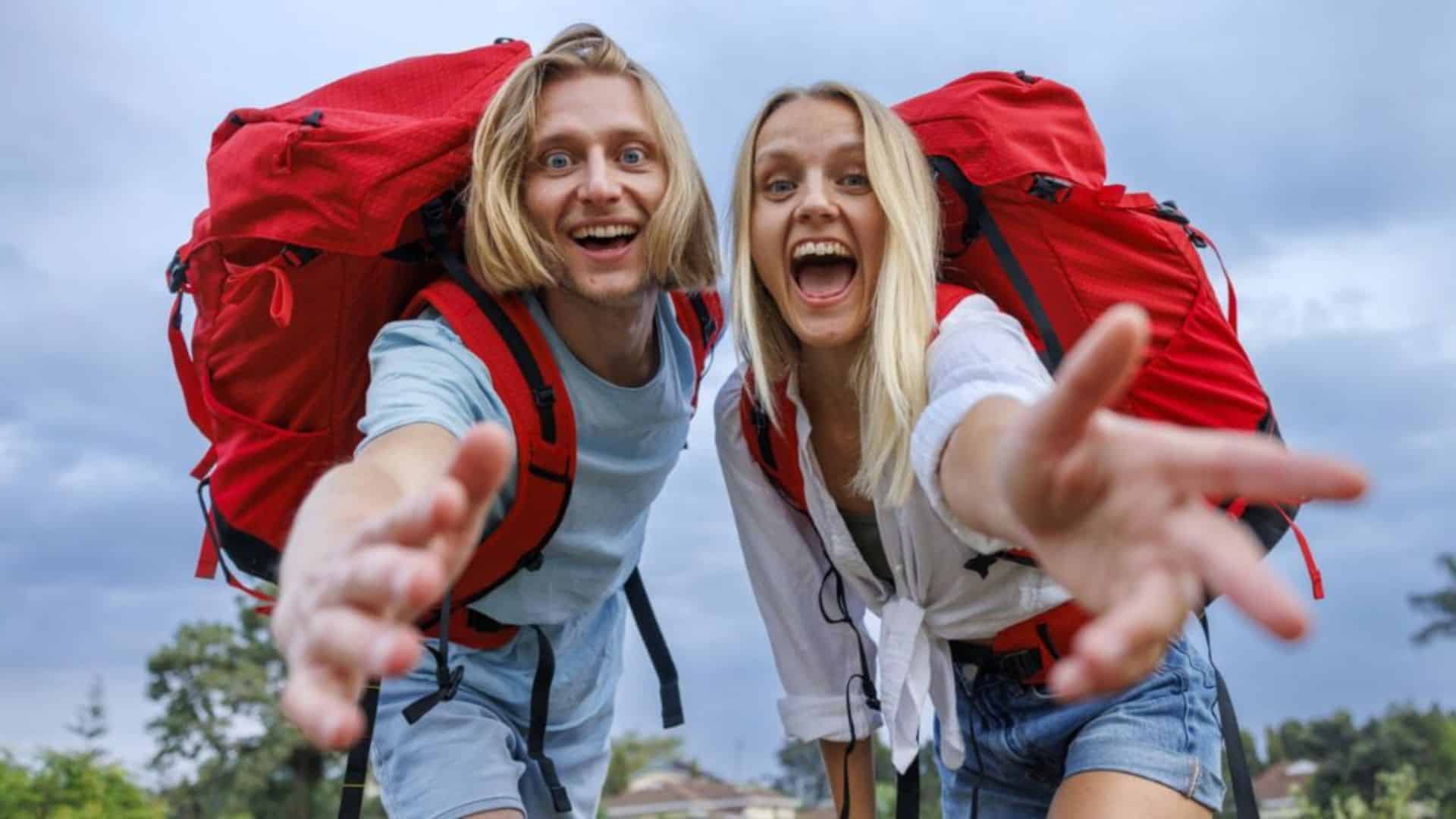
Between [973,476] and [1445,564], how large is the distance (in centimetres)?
4287

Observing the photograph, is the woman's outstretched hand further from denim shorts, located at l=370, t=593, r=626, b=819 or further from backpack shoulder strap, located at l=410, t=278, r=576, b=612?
denim shorts, located at l=370, t=593, r=626, b=819

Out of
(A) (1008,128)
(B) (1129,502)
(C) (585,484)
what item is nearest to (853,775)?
(C) (585,484)

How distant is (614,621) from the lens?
4.55 m

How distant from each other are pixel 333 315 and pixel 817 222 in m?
1.25

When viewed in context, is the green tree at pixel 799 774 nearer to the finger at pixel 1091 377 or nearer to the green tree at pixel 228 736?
the green tree at pixel 228 736

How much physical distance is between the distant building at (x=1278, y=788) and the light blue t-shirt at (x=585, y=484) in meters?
40.0

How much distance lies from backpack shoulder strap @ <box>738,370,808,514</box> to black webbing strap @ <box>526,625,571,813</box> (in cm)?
78

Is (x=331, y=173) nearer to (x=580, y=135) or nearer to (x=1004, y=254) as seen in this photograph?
(x=580, y=135)

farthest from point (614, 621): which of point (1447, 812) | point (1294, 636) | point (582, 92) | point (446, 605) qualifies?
point (1447, 812)

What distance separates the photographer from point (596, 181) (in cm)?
381

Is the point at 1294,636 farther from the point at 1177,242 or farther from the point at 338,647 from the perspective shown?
the point at 1177,242

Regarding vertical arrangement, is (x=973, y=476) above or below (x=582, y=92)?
below

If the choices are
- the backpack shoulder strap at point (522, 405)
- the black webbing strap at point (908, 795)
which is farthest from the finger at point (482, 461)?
the black webbing strap at point (908, 795)

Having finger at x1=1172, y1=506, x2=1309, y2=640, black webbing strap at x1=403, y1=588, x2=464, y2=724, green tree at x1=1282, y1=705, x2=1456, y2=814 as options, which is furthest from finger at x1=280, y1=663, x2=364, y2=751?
green tree at x1=1282, y1=705, x2=1456, y2=814
